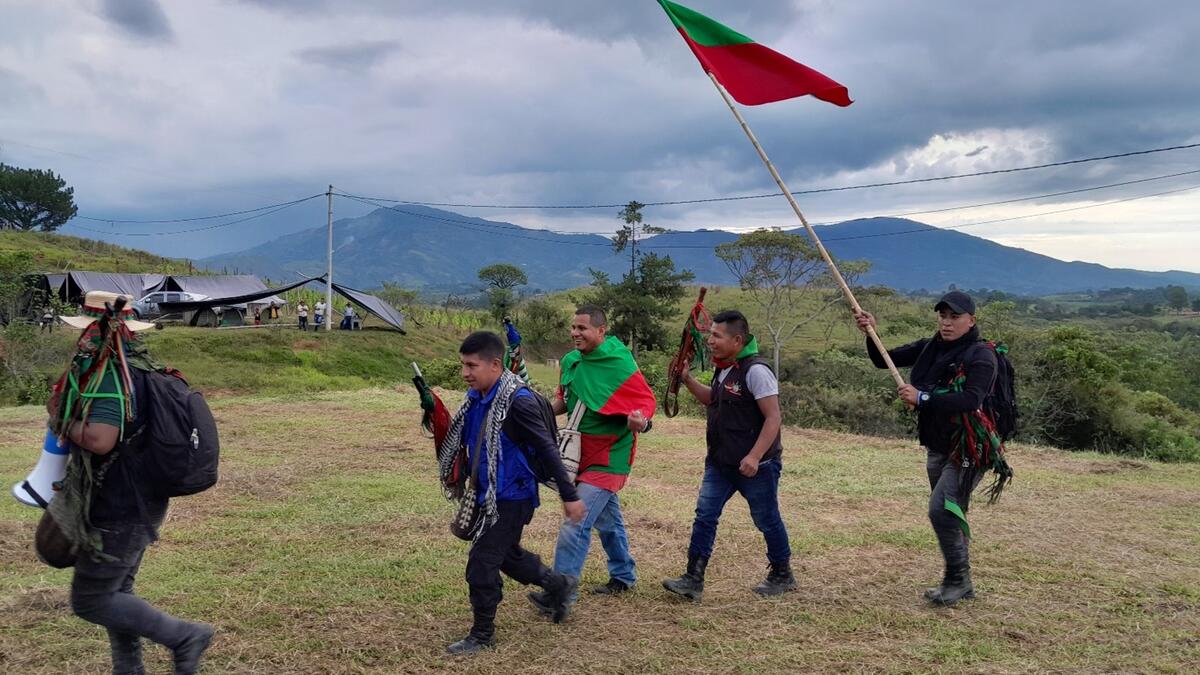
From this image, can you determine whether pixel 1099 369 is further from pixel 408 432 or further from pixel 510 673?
pixel 510 673

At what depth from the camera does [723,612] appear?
4898 millimetres

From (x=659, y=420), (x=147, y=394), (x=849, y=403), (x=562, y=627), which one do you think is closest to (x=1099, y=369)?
(x=849, y=403)

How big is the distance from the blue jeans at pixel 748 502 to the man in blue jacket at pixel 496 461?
1.18 meters

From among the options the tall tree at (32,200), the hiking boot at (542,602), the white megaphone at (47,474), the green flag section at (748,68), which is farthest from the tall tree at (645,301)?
the tall tree at (32,200)

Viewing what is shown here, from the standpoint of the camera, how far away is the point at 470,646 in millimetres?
4230

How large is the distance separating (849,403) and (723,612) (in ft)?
64.1

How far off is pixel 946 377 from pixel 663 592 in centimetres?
226

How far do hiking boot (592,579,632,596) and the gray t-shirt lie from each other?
5.06 feet

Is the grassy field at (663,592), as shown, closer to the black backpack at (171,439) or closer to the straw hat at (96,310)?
the black backpack at (171,439)

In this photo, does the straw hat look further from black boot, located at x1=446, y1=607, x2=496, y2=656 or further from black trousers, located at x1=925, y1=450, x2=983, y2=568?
black trousers, located at x1=925, y1=450, x2=983, y2=568

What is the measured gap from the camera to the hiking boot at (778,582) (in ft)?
17.1

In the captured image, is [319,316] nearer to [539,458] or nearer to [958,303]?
[539,458]

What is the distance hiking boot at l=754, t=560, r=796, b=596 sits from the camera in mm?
5219

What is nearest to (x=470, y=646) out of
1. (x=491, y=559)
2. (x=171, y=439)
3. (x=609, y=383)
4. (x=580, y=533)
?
(x=491, y=559)
